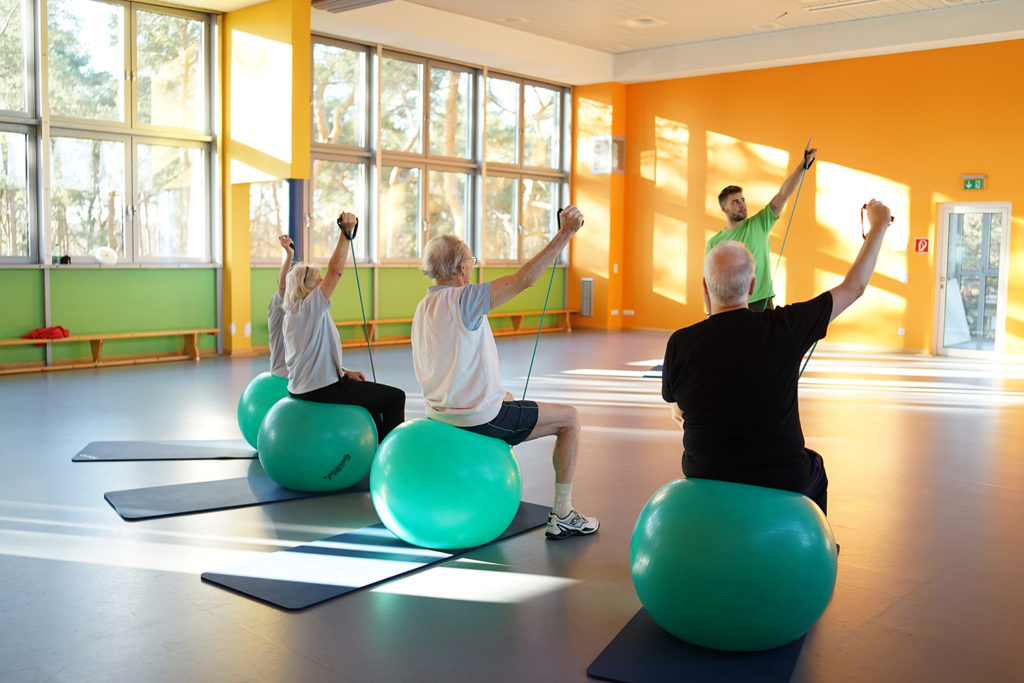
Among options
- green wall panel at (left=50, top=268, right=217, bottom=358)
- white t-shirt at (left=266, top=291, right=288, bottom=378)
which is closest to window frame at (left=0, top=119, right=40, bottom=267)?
green wall panel at (left=50, top=268, right=217, bottom=358)

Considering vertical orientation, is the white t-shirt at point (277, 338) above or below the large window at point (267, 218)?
below

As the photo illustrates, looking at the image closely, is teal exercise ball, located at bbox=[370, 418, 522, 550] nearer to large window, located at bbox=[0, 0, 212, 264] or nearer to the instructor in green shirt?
the instructor in green shirt

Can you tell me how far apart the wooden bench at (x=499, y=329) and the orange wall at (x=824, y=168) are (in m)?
0.69

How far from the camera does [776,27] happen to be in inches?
433

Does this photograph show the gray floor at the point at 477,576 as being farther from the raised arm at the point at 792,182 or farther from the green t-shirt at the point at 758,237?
the raised arm at the point at 792,182

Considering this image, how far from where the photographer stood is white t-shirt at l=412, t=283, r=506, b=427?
329cm

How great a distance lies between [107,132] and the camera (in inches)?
352

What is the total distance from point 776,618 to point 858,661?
0.88 ft

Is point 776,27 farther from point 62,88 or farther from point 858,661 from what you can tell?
point 858,661

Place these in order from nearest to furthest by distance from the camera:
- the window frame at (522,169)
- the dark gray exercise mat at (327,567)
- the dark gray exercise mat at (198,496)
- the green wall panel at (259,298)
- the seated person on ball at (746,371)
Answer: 1. the seated person on ball at (746,371)
2. the dark gray exercise mat at (327,567)
3. the dark gray exercise mat at (198,496)
4. the green wall panel at (259,298)
5. the window frame at (522,169)

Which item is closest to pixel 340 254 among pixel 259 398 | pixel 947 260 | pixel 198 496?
pixel 259 398

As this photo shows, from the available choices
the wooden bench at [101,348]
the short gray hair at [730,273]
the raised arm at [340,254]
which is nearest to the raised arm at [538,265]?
the short gray hair at [730,273]

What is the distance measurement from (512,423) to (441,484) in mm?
360

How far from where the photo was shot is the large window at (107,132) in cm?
840
